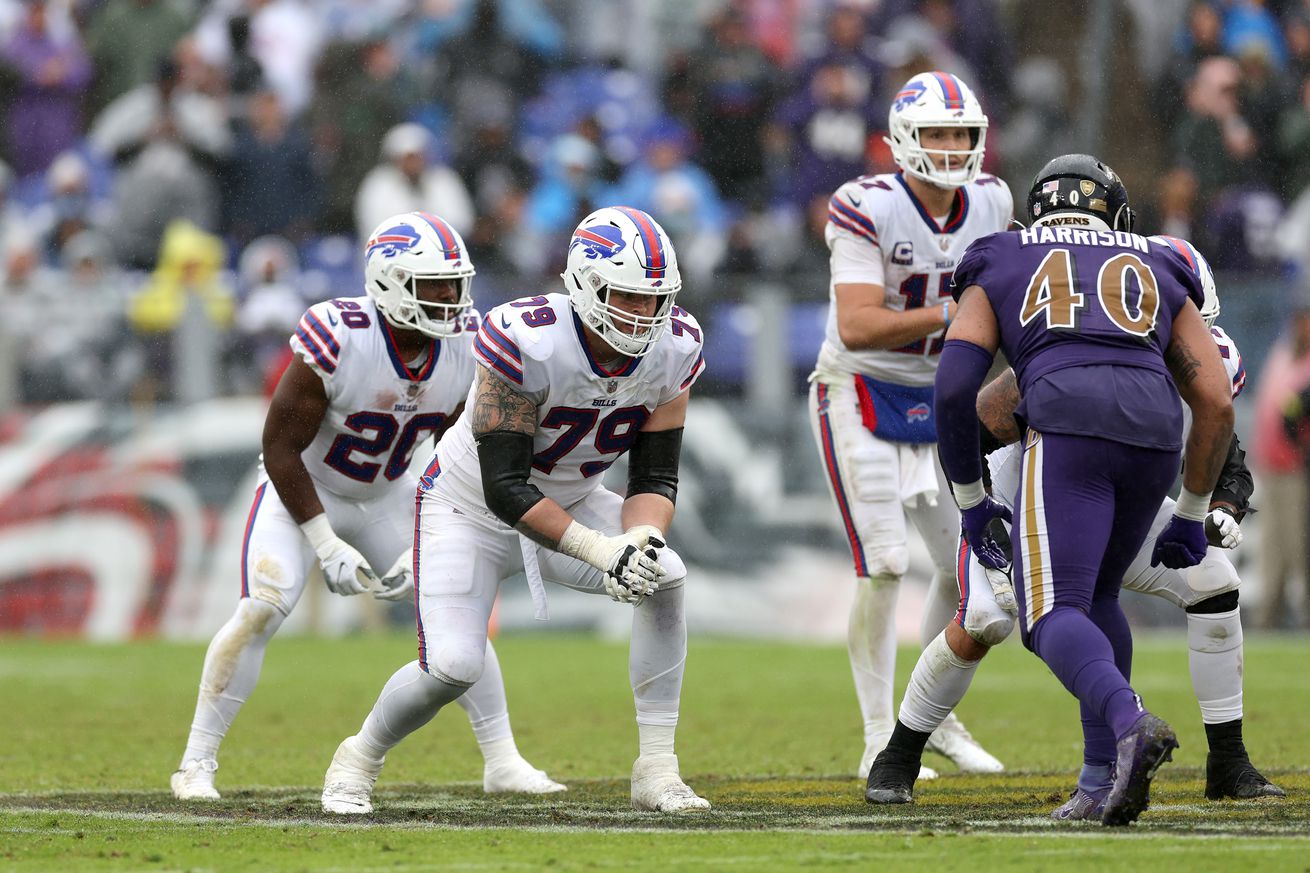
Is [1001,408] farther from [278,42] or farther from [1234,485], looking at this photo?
[278,42]

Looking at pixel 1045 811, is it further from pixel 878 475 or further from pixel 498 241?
pixel 498 241

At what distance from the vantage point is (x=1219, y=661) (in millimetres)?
6035

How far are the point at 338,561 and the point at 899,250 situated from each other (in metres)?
2.34

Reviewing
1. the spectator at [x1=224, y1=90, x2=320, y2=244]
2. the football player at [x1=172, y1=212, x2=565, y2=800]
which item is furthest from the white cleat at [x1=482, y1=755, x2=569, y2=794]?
the spectator at [x1=224, y1=90, x2=320, y2=244]

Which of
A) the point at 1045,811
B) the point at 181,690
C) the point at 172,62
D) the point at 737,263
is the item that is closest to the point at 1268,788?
the point at 1045,811

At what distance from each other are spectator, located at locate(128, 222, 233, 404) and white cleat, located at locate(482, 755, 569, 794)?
7343 mm

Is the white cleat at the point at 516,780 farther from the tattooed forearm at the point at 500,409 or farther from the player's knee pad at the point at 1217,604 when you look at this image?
the player's knee pad at the point at 1217,604

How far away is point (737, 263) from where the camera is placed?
1393cm

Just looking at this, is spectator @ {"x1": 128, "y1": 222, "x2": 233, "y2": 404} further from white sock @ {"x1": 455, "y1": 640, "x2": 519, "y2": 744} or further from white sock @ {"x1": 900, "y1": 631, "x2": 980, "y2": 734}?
white sock @ {"x1": 900, "y1": 631, "x2": 980, "y2": 734}

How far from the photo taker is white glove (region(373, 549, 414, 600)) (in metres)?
6.50

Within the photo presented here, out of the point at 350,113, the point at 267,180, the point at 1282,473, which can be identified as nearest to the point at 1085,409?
the point at 1282,473

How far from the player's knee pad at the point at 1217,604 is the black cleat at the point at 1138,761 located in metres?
1.14

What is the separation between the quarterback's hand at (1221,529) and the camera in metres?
5.77

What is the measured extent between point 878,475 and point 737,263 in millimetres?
6903
